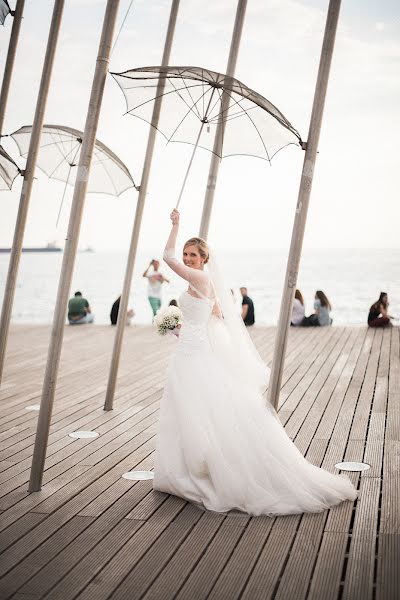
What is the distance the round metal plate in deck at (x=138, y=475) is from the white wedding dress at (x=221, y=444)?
0.31 meters

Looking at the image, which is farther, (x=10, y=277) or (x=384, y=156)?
(x=384, y=156)

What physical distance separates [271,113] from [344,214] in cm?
5811

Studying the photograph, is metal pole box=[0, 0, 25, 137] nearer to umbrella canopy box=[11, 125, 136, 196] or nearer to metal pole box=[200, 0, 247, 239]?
umbrella canopy box=[11, 125, 136, 196]

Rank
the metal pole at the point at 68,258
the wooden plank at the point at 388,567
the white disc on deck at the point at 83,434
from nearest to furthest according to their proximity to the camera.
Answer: the wooden plank at the point at 388,567
the metal pole at the point at 68,258
the white disc on deck at the point at 83,434

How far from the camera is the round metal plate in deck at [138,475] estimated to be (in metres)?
4.71

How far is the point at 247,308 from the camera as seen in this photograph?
46.4 feet

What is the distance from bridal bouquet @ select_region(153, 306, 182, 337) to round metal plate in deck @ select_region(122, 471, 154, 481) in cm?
103

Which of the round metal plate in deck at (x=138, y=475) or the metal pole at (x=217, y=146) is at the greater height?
the metal pole at (x=217, y=146)

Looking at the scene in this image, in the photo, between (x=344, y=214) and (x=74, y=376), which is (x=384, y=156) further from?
(x=74, y=376)

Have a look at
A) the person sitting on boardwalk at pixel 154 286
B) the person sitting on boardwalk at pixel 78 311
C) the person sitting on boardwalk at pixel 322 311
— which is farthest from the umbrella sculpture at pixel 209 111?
the person sitting on boardwalk at pixel 78 311

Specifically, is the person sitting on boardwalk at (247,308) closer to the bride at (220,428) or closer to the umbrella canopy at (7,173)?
the umbrella canopy at (7,173)

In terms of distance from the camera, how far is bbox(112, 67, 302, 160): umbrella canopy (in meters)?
4.58

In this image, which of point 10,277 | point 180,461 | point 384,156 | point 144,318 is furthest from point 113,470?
point 384,156

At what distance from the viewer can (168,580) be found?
126 inches
